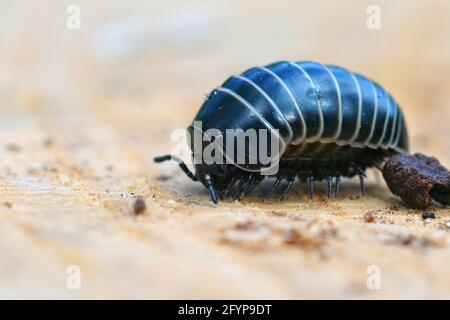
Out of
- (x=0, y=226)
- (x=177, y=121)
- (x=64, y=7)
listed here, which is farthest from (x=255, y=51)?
(x=0, y=226)

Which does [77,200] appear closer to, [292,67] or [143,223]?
[143,223]

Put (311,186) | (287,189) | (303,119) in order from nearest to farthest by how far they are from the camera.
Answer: (303,119)
(287,189)
(311,186)

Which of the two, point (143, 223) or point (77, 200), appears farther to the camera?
point (77, 200)

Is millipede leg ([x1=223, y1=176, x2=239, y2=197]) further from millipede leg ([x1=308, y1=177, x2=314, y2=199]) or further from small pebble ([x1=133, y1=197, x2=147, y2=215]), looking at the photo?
small pebble ([x1=133, y1=197, x2=147, y2=215])

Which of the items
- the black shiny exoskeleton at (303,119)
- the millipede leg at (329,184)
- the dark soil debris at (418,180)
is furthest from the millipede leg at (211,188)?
the dark soil debris at (418,180)

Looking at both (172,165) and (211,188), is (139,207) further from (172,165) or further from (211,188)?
(172,165)

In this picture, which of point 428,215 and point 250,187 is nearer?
point 428,215

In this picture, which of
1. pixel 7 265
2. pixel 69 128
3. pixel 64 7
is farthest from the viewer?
pixel 64 7

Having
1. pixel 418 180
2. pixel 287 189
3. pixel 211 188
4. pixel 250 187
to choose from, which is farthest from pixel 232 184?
pixel 418 180
